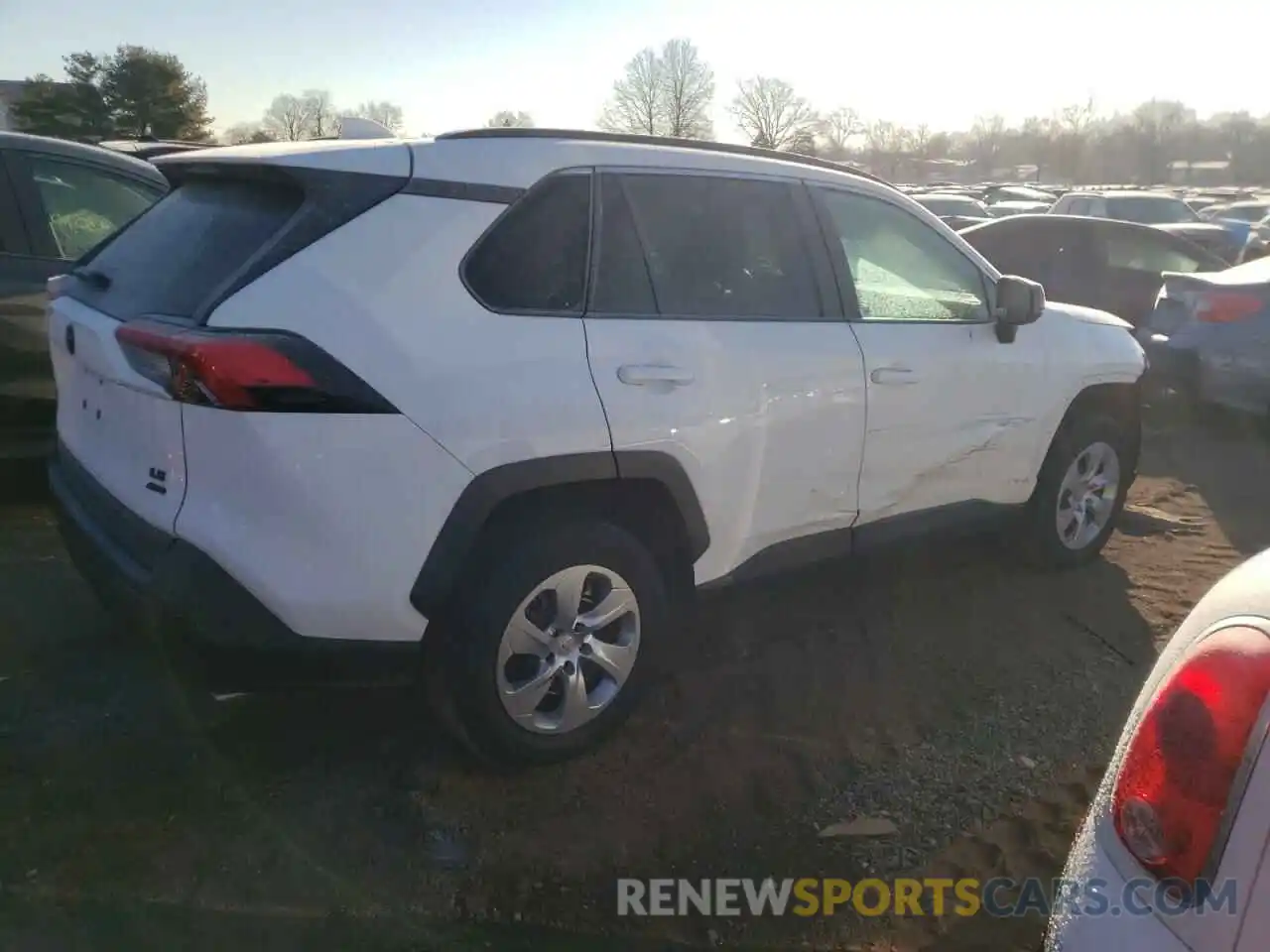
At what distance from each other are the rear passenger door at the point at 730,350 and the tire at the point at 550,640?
0.99 feet

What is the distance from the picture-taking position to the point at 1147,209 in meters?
17.1

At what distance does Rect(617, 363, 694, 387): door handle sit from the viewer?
3066 millimetres

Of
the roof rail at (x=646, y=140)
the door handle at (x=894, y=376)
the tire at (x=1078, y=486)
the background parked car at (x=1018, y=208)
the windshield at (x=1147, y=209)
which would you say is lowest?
the tire at (x=1078, y=486)

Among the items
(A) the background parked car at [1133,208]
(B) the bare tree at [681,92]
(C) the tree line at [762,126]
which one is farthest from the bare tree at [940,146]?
(A) the background parked car at [1133,208]

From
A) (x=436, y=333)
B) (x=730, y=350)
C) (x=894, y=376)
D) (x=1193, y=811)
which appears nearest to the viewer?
(x=1193, y=811)

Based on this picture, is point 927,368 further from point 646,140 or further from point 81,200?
point 81,200

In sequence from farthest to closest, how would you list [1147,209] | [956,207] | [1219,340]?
[956,207]
[1147,209]
[1219,340]

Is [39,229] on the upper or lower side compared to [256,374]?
upper

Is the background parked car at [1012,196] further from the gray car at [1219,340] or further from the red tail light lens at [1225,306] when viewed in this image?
the red tail light lens at [1225,306]

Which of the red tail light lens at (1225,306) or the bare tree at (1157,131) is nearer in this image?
the red tail light lens at (1225,306)

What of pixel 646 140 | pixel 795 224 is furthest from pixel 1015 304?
pixel 646 140

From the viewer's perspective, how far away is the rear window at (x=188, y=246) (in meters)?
2.76

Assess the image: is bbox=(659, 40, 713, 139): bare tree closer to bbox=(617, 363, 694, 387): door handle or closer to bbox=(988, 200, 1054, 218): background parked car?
bbox=(988, 200, 1054, 218): background parked car

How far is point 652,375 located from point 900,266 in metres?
1.46
